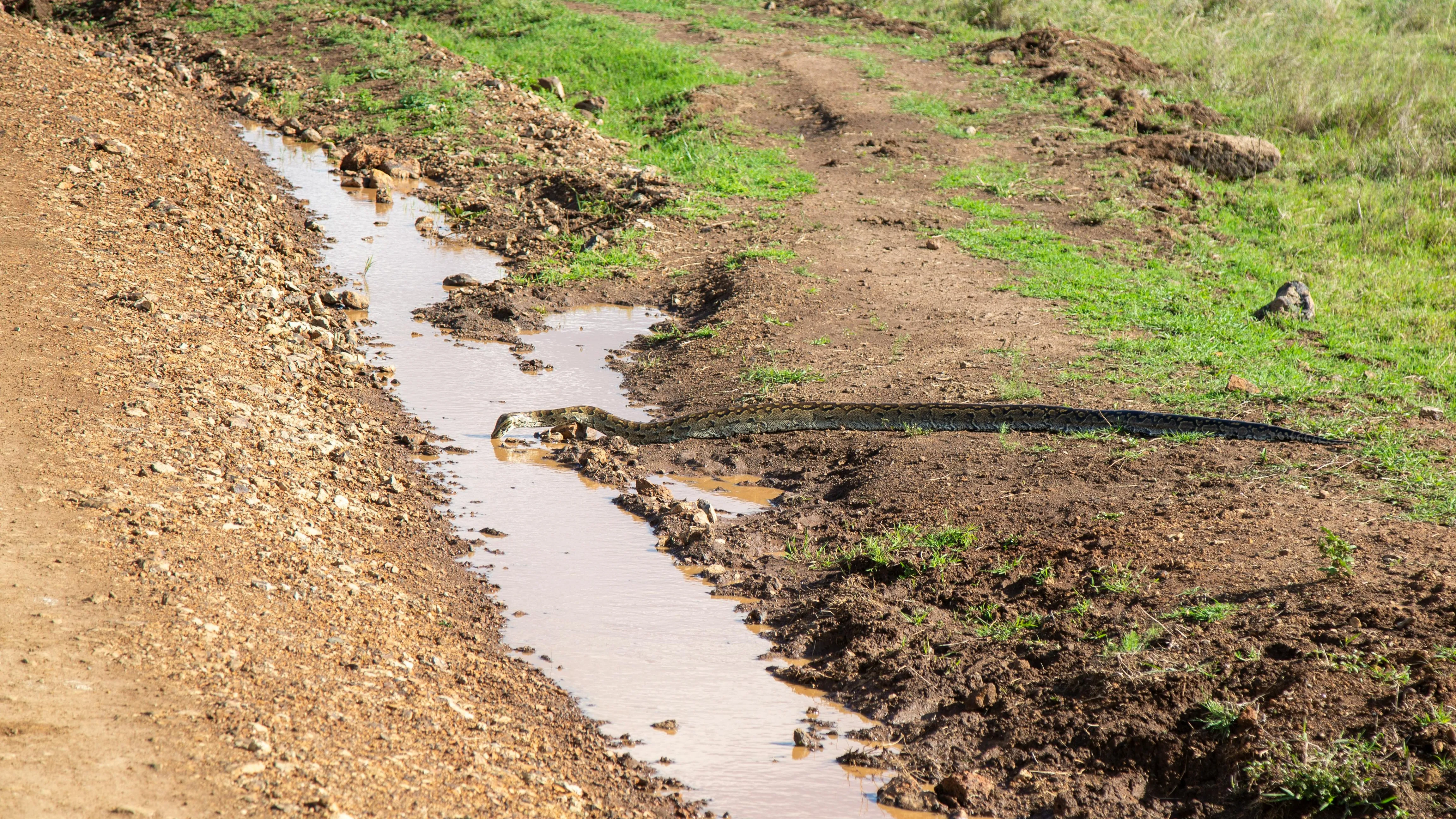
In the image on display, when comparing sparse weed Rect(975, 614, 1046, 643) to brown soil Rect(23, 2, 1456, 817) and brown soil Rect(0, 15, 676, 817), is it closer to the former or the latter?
brown soil Rect(23, 2, 1456, 817)

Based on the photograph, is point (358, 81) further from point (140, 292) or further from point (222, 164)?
point (140, 292)

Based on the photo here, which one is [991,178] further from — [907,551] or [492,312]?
[907,551]

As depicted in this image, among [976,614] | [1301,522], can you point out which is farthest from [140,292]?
[1301,522]

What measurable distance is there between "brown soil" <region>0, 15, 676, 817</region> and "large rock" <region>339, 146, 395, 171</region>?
4.55 metres

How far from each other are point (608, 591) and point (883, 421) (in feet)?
8.08

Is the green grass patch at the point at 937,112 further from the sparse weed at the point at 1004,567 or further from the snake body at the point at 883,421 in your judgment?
the sparse weed at the point at 1004,567

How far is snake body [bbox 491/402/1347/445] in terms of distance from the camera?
22.2 ft

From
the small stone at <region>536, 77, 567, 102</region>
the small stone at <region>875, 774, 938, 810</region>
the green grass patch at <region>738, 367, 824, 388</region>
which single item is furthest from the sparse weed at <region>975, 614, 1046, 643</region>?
the small stone at <region>536, 77, 567, 102</region>

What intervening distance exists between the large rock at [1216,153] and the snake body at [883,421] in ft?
21.5

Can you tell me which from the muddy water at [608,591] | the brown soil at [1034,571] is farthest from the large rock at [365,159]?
the brown soil at [1034,571]

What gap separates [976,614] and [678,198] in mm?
7461

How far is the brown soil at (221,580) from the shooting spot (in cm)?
336

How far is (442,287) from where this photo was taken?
987cm

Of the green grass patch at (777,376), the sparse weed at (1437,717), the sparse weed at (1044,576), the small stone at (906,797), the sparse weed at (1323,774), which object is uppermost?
the sparse weed at (1437,717)
